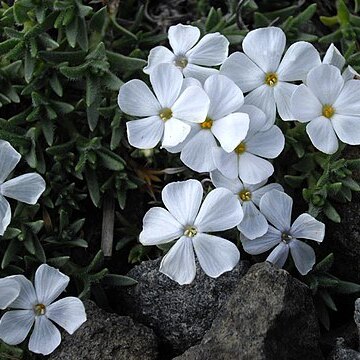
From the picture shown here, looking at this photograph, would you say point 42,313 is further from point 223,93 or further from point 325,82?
point 325,82

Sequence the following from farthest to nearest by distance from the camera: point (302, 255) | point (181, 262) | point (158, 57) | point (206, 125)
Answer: point (158, 57) < point (302, 255) < point (206, 125) < point (181, 262)

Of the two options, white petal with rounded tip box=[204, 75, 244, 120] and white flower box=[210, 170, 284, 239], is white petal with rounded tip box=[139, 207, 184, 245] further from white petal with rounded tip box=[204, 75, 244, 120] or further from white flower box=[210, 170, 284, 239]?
white petal with rounded tip box=[204, 75, 244, 120]

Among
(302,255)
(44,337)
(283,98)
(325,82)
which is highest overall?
(325,82)

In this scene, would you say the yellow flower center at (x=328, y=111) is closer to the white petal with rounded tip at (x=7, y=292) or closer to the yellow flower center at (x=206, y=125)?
the yellow flower center at (x=206, y=125)

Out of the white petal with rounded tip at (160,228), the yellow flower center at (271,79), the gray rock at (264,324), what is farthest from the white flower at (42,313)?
the yellow flower center at (271,79)

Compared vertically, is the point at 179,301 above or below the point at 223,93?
below

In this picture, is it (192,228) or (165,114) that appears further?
(165,114)

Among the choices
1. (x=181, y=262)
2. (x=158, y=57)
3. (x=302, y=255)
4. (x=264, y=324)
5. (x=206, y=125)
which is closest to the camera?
(x=264, y=324)

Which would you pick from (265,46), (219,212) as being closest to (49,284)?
Result: (219,212)
